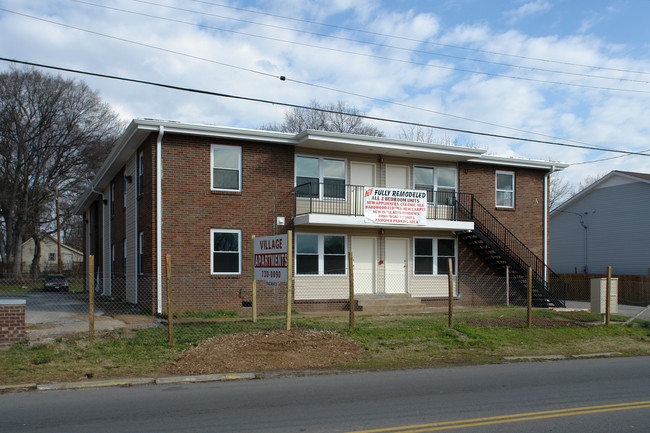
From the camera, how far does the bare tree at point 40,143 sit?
150 feet

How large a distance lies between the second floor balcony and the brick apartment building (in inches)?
1.9

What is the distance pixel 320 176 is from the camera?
21.0 metres

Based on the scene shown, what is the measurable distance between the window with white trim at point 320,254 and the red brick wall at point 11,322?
1016cm

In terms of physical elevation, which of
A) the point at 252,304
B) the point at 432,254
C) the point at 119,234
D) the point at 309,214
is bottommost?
the point at 252,304

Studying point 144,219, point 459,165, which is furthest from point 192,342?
point 459,165

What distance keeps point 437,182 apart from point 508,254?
3960mm

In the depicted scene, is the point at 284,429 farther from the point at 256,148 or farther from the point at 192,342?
the point at 256,148

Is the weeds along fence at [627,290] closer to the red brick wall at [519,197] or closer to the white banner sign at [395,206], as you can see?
the red brick wall at [519,197]

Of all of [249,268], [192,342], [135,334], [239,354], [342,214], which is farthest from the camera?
[342,214]

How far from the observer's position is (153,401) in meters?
8.27

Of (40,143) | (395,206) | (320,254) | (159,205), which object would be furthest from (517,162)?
(40,143)

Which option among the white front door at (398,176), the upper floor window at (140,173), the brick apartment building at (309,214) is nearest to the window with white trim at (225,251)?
the brick apartment building at (309,214)

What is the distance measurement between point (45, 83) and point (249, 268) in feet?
118

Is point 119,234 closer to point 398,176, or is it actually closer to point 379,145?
point 379,145
